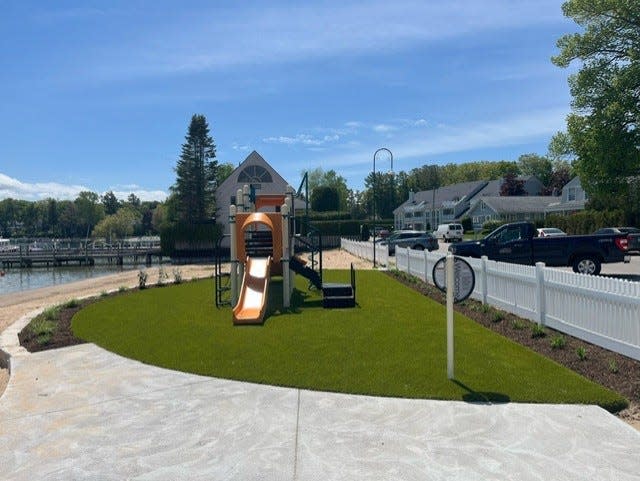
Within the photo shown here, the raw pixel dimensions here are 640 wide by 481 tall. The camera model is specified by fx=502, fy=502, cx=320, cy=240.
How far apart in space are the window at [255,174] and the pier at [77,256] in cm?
1678

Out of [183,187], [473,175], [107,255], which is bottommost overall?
[107,255]

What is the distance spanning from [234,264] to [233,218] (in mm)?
1296

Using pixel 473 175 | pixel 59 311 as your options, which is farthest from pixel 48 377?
pixel 473 175

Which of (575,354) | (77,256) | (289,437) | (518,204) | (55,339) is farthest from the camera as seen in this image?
(518,204)

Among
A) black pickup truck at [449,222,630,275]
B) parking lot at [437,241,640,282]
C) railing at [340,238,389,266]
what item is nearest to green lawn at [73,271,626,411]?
black pickup truck at [449,222,630,275]

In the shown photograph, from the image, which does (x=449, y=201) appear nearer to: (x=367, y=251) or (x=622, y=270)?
(x=367, y=251)

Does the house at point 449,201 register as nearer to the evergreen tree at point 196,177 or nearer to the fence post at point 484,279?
the evergreen tree at point 196,177

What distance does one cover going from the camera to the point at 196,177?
63.3 metres

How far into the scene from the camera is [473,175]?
129 meters

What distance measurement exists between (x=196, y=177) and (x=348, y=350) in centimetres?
5799

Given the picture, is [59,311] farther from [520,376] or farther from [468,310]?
[520,376]

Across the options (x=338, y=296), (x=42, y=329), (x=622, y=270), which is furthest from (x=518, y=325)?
(x=622, y=270)

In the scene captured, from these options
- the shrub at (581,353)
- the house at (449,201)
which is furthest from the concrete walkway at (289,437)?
the house at (449,201)

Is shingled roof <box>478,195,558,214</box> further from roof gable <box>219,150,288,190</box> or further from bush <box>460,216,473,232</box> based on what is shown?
roof gable <box>219,150,288,190</box>
